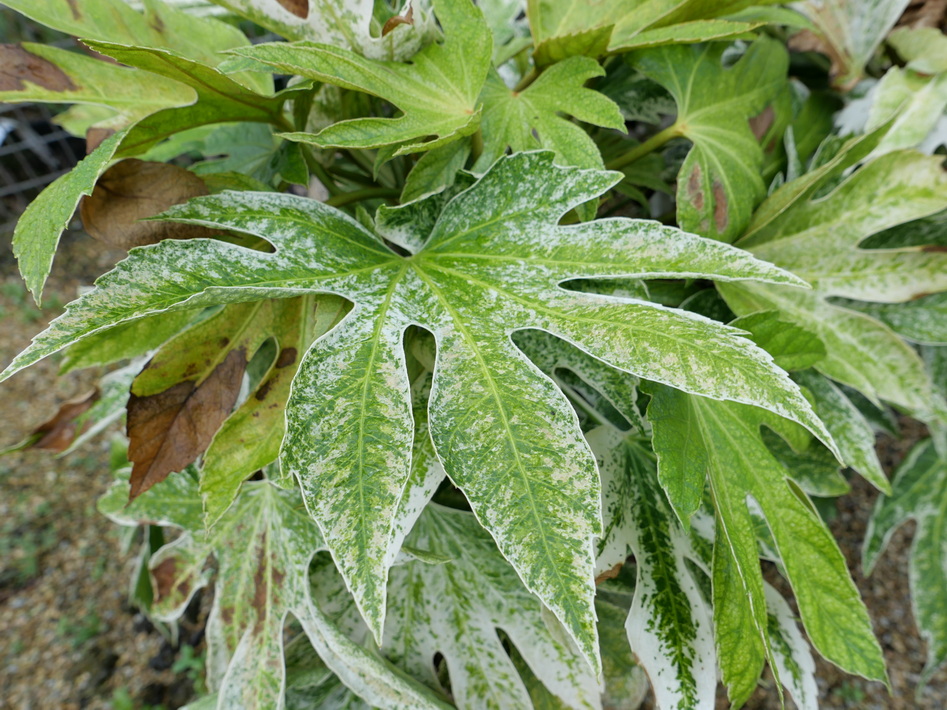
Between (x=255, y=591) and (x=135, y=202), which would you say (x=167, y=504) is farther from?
(x=135, y=202)

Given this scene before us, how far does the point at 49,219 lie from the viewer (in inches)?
17.8

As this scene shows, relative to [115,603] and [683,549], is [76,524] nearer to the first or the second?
[115,603]

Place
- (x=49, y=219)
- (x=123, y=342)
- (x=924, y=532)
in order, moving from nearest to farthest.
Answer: (x=49, y=219) < (x=123, y=342) < (x=924, y=532)

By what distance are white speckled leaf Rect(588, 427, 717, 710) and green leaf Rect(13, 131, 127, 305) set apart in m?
0.47

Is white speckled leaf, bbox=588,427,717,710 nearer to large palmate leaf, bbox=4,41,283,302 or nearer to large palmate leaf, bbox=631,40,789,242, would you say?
large palmate leaf, bbox=631,40,789,242

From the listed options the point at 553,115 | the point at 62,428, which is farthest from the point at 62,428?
the point at 553,115

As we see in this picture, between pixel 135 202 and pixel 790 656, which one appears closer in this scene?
pixel 135 202

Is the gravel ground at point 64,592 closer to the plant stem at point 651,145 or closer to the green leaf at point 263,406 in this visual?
the green leaf at point 263,406

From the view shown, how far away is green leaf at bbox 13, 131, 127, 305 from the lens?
1.45ft

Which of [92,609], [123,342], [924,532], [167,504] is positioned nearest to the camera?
[123,342]

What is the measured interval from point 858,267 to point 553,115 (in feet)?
1.19

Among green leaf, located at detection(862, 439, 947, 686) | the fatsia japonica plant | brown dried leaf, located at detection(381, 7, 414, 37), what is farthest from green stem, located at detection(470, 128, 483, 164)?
green leaf, located at detection(862, 439, 947, 686)

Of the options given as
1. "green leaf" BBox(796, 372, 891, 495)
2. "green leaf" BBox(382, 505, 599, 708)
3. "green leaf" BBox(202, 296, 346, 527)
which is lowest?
"green leaf" BBox(382, 505, 599, 708)

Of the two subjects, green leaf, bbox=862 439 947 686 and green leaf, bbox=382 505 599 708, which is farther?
green leaf, bbox=862 439 947 686
